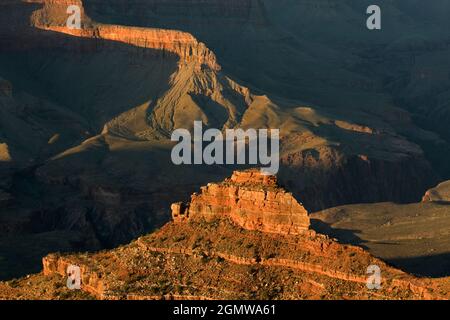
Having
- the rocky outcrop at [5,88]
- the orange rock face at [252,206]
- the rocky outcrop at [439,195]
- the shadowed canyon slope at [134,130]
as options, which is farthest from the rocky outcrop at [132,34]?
the orange rock face at [252,206]

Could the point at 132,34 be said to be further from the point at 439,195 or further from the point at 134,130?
the point at 439,195

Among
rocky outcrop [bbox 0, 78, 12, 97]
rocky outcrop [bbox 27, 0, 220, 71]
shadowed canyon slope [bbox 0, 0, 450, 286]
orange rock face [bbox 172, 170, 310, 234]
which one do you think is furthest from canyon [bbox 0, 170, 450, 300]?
rocky outcrop [bbox 27, 0, 220, 71]

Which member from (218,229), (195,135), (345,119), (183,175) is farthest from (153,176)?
(218,229)

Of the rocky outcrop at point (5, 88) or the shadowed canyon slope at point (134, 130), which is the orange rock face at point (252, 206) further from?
the rocky outcrop at point (5, 88)

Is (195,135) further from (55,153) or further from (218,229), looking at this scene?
(218,229)
